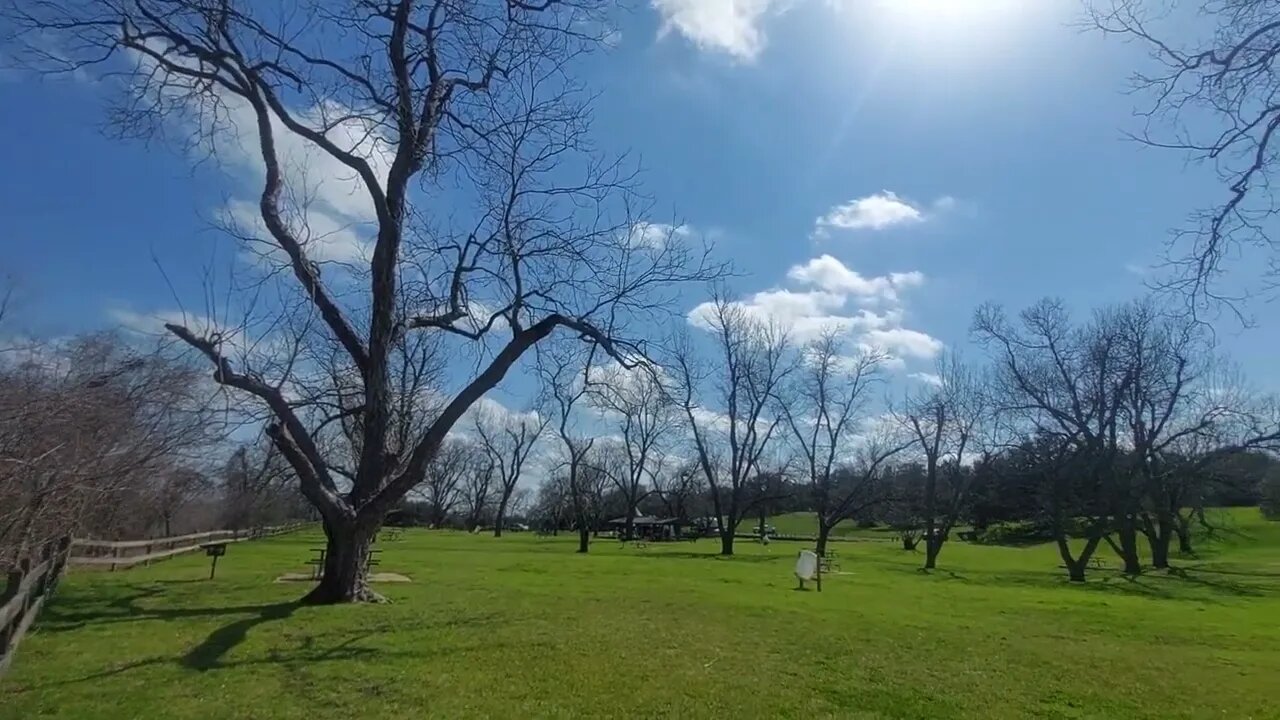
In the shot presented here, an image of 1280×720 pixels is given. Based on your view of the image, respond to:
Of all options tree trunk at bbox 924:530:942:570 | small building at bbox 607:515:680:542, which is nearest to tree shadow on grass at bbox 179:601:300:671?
tree trunk at bbox 924:530:942:570

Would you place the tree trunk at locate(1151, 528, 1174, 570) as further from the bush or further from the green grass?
the green grass

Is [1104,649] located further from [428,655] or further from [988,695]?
[428,655]

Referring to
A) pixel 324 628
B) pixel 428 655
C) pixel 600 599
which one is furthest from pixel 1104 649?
pixel 324 628

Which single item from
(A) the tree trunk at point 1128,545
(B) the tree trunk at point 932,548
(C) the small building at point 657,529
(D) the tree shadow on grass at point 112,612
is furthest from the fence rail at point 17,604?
(C) the small building at point 657,529

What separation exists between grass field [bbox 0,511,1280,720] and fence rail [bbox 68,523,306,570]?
1.94 feet

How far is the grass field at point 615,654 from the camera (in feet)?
27.8

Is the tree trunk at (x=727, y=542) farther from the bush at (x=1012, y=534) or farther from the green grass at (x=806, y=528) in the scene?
the green grass at (x=806, y=528)

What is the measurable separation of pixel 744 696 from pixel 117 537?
2282 centimetres

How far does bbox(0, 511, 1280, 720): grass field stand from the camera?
334 inches

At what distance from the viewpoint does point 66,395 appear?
7352 mm

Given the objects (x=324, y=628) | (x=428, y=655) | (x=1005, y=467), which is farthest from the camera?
(x=1005, y=467)

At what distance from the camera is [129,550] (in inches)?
966

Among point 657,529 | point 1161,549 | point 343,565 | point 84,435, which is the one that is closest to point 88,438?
point 84,435

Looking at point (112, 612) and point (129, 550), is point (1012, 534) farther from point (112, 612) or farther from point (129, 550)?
point (112, 612)
